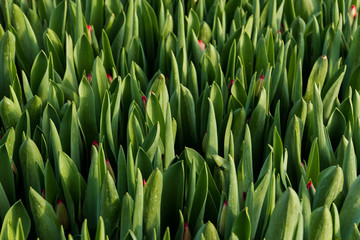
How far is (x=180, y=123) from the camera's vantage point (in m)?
1.50

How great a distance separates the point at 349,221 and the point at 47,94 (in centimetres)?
82

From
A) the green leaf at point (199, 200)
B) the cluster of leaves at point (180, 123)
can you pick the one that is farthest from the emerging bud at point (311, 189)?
the green leaf at point (199, 200)

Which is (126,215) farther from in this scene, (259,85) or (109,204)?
(259,85)

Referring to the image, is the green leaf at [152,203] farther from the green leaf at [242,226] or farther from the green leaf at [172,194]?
the green leaf at [242,226]

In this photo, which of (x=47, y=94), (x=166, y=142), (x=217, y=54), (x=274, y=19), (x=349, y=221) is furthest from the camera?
(x=274, y=19)

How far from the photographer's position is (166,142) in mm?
1337

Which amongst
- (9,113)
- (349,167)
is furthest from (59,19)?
(349,167)

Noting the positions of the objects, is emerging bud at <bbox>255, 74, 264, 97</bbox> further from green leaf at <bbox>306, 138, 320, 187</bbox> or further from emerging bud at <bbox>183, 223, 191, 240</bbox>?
emerging bud at <bbox>183, 223, 191, 240</bbox>

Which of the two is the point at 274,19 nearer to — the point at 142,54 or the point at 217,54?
the point at 217,54

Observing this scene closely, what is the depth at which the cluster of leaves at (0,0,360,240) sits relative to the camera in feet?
3.87

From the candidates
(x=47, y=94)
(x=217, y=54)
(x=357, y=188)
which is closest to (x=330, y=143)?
(x=357, y=188)

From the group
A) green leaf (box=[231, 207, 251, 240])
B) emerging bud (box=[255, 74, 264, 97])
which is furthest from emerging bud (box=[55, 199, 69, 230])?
emerging bud (box=[255, 74, 264, 97])

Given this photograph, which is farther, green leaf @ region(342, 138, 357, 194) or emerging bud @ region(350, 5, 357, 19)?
emerging bud @ region(350, 5, 357, 19)

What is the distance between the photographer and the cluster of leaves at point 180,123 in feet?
3.87
